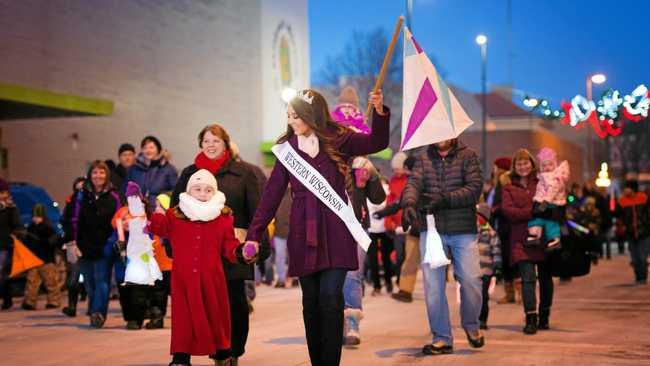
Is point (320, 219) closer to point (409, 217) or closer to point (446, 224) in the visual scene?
point (409, 217)

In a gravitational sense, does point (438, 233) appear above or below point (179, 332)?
above

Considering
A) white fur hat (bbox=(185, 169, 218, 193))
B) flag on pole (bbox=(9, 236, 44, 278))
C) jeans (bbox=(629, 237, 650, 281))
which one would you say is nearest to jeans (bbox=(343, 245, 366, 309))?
white fur hat (bbox=(185, 169, 218, 193))

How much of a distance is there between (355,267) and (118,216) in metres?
5.90

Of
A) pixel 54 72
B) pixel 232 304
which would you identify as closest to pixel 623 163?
pixel 54 72

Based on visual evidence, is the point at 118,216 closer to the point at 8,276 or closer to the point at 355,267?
the point at 8,276

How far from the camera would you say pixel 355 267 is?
7.29 m

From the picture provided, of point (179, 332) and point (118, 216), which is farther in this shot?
point (118, 216)

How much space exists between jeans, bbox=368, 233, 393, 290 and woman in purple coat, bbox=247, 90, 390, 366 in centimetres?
1068

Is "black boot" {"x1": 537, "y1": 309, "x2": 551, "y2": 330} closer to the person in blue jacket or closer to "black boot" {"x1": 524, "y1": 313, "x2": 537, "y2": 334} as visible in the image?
"black boot" {"x1": 524, "y1": 313, "x2": 537, "y2": 334}

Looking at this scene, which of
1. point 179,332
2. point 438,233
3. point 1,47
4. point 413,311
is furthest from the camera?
point 1,47

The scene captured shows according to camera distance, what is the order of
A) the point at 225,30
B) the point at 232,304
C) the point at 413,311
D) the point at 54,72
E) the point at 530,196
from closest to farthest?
the point at 232,304 → the point at 530,196 → the point at 413,311 → the point at 54,72 → the point at 225,30

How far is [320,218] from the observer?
740 centimetres

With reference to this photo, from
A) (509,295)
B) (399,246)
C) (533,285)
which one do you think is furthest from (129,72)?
(533,285)

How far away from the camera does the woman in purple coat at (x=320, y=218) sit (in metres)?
7.25
